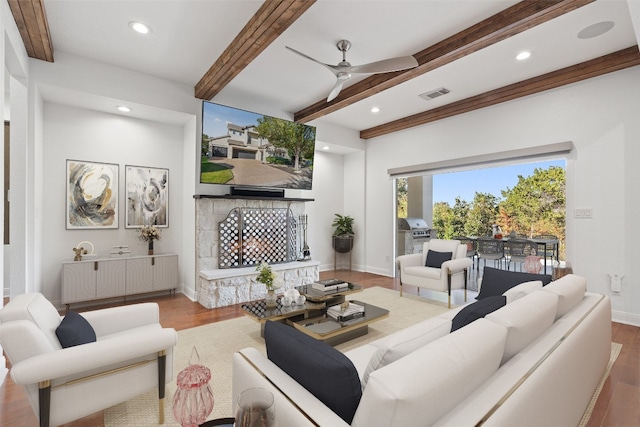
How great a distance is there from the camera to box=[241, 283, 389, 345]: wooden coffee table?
2.80 meters

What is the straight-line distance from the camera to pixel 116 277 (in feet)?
14.1

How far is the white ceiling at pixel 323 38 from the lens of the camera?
2.88 meters

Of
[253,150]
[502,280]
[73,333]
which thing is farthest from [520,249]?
[73,333]

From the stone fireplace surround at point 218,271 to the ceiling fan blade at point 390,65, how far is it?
268cm

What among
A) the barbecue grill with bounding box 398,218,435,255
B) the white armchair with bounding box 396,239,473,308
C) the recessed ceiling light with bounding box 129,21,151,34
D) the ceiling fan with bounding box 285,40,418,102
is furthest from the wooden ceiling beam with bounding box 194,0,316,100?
the barbecue grill with bounding box 398,218,435,255

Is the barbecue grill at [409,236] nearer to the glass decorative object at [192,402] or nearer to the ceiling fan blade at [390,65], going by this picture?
the ceiling fan blade at [390,65]

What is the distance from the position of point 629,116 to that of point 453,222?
364 centimetres

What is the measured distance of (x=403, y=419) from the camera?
34.0 inches

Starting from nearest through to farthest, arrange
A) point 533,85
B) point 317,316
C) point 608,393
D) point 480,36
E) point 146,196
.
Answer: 1. point 608,393
2. point 480,36
3. point 317,316
4. point 533,85
5. point 146,196

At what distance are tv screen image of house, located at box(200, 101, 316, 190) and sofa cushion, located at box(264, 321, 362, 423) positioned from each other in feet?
12.4

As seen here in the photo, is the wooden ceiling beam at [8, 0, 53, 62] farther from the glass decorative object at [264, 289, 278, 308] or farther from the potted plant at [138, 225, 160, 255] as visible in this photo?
the glass decorative object at [264, 289, 278, 308]

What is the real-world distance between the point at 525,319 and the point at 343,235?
553 cm

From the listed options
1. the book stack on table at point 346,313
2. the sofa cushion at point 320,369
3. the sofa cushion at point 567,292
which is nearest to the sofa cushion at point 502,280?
the sofa cushion at point 567,292

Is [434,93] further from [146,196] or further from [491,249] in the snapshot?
[146,196]
